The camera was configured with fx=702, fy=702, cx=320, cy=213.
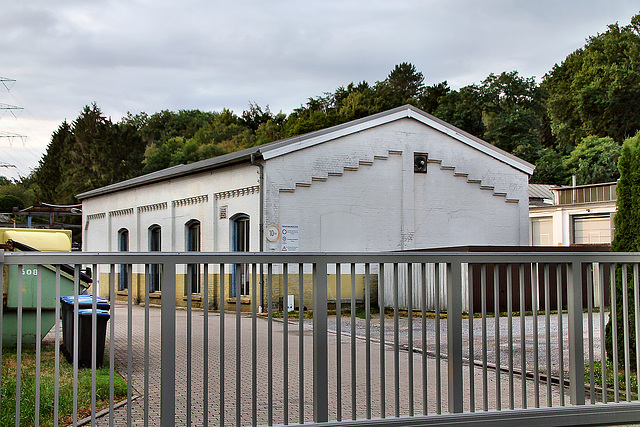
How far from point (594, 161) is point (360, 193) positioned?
3513cm

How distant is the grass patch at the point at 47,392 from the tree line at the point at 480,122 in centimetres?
4610

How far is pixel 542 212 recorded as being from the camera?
145 ft

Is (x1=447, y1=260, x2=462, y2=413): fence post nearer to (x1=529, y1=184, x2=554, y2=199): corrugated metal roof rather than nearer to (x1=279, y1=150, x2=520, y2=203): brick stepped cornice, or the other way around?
(x1=279, y1=150, x2=520, y2=203): brick stepped cornice

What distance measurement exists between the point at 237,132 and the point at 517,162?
59.2 metres

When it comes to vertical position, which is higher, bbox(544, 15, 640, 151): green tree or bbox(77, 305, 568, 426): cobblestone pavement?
bbox(544, 15, 640, 151): green tree

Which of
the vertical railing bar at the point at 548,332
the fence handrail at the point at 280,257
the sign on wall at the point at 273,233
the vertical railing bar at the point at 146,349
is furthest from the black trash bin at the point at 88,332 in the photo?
the sign on wall at the point at 273,233

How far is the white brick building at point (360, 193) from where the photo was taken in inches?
888

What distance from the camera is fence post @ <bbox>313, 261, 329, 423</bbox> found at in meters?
5.10

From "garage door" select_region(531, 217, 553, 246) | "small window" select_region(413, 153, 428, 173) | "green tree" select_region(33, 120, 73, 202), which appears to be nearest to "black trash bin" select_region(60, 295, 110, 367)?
"small window" select_region(413, 153, 428, 173)

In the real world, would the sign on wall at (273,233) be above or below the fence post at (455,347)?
above

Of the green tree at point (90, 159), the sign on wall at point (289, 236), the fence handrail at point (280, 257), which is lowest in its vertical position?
the fence handrail at point (280, 257)

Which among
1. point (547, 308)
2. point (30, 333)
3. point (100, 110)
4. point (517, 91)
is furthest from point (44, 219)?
point (547, 308)

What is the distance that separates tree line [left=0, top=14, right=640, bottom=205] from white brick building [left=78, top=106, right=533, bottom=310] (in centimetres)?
2719

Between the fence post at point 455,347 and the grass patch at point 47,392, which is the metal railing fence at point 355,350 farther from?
the grass patch at point 47,392
